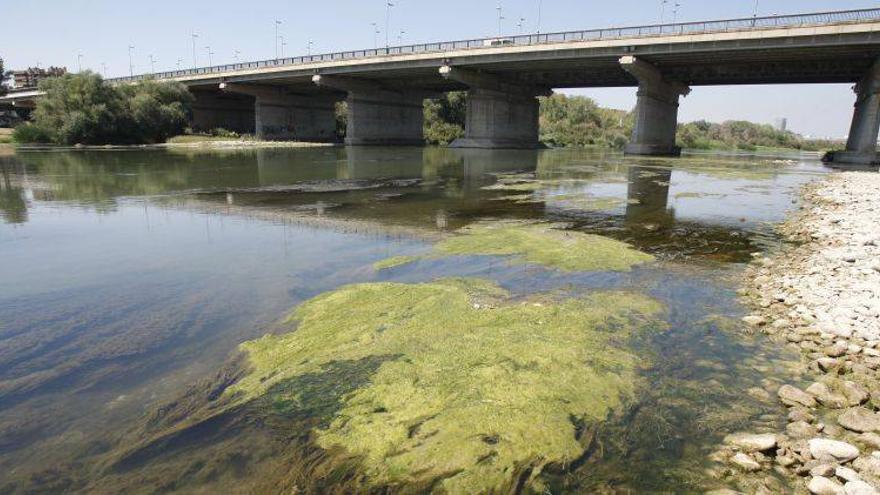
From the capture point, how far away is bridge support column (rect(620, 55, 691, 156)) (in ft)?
169

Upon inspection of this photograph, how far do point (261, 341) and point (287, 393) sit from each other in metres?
1.45

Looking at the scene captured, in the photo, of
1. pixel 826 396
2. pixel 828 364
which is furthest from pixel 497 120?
pixel 826 396

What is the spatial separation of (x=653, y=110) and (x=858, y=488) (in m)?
59.4

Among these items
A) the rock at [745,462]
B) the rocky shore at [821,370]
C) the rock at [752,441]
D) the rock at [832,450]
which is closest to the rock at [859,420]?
the rocky shore at [821,370]

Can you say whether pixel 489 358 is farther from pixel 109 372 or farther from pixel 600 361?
pixel 109 372

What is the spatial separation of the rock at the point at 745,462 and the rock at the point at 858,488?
56cm

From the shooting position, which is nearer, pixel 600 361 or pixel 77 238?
pixel 600 361

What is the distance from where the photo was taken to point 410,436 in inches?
173

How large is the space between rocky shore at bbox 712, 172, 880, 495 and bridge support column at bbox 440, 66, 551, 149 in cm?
5657

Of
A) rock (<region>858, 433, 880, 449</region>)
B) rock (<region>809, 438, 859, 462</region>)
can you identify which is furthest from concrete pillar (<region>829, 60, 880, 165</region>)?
rock (<region>809, 438, 859, 462</region>)

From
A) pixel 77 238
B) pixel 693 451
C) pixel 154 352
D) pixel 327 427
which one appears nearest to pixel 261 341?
pixel 154 352

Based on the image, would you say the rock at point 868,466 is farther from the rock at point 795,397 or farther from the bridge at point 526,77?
the bridge at point 526,77

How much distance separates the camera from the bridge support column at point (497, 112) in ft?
216

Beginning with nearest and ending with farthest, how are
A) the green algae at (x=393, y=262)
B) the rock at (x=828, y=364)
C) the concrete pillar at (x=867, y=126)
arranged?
the rock at (x=828, y=364) → the green algae at (x=393, y=262) → the concrete pillar at (x=867, y=126)
